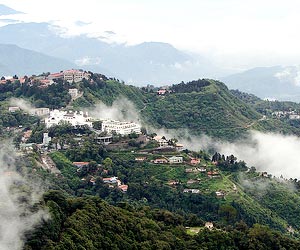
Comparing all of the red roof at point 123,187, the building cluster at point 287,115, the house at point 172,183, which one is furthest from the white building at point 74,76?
the building cluster at point 287,115

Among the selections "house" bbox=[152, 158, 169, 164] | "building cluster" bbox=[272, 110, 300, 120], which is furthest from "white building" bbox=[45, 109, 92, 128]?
"building cluster" bbox=[272, 110, 300, 120]

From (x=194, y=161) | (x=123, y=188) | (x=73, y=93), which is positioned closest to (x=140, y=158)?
(x=194, y=161)

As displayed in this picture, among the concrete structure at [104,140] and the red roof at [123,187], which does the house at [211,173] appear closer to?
the red roof at [123,187]

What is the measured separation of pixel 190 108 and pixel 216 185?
2707cm

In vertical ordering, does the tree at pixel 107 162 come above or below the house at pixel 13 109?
below

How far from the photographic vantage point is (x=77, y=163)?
46719mm

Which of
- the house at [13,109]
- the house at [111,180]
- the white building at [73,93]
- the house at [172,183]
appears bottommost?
the house at [172,183]

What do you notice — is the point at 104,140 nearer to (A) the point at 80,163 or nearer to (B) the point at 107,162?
(B) the point at 107,162

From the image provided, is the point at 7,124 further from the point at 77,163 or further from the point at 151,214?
the point at 151,214

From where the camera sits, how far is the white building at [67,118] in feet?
184

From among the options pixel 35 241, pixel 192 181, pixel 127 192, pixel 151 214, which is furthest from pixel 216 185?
pixel 35 241

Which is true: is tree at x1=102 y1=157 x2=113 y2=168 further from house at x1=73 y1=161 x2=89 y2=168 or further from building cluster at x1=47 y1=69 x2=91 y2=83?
building cluster at x1=47 y1=69 x2=91 y2=83

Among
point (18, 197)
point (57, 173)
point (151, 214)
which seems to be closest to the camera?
point (18, 197)

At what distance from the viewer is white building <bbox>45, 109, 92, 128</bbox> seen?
184 feet
